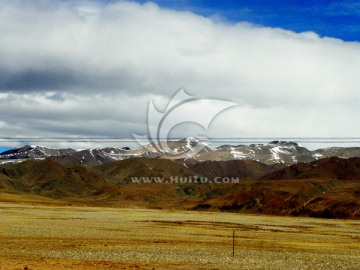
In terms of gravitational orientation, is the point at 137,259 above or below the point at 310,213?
above

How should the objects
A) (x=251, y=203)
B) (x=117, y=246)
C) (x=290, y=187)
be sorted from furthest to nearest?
(x=290, y=187) < (x=251, y=203) < (x=117, y=246)

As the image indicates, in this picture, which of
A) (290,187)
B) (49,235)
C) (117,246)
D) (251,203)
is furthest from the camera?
(290,187)

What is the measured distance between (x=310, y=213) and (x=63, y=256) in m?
109

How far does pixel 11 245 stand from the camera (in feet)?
133

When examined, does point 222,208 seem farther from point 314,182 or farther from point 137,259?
point 137,259

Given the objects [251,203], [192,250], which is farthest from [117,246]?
[251,203]

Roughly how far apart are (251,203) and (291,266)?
121460 mm

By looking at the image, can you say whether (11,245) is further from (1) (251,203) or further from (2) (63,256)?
(1) (251,203)

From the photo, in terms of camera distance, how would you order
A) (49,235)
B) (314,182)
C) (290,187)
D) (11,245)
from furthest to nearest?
1. (314,182)
2. (290,187)
3. (49,235)
4. (11,245)

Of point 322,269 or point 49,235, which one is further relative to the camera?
point 49,235

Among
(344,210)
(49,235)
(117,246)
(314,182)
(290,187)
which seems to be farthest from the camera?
(314,182)

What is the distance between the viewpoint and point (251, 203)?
153m

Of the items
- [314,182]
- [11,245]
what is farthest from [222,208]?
[11,245]

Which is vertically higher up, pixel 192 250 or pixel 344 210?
pixel 192 250
